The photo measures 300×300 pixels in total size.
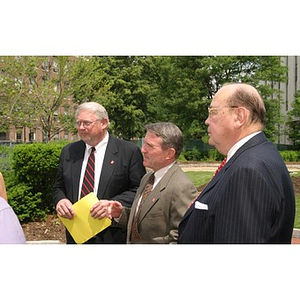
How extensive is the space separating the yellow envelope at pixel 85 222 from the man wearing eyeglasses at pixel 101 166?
27 cm

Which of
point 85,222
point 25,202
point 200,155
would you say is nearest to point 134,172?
point 85,222

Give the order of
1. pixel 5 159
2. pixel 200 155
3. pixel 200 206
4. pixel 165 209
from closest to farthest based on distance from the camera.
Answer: pixel 200 206 → pixel 165 209 → pixel 5 159 → pixel 200 155

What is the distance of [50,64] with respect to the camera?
823 inches

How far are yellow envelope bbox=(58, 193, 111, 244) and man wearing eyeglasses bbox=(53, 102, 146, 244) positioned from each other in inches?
10.8

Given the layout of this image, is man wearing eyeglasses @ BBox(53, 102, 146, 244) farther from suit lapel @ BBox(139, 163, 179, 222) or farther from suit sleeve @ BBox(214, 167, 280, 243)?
suit sleeve @ BBox(214, 167, 280, 243)

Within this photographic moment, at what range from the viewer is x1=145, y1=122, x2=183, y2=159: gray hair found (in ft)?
9.15

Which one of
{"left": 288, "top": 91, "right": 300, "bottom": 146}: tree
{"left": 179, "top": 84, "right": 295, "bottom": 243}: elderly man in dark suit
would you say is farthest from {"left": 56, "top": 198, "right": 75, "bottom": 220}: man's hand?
{"left": 288, "top": 91, "right": 300, "bottom": 146}: tree

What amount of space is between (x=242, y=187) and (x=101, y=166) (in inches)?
81.5

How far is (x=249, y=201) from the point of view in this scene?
1498 mm

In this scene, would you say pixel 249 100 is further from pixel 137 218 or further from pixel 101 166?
pixel 101 166

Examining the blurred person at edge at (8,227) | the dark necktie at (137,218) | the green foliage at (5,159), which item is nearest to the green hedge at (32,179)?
the green foliage at (5,159)

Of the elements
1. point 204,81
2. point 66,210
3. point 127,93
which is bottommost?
point 66,210
